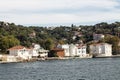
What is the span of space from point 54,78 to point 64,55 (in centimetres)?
7418

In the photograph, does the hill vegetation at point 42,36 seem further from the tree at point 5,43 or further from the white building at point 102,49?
the white building at point 102,49

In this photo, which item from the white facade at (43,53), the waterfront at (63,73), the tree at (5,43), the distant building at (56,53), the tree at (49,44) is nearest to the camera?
the waterfront at (63,73)

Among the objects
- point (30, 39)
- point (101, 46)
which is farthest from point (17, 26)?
point (101, 46)

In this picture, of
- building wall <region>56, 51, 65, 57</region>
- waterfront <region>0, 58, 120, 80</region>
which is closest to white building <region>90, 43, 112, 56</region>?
building wall <region>56, 51, 65, 57</region>

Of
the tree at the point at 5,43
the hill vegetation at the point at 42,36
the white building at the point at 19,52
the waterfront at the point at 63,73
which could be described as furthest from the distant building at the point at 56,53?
the waterfront at the point at 63,73

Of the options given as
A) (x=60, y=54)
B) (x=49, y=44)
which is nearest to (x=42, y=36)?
(x=49, y=44)

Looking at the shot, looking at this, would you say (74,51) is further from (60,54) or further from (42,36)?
(42,36)

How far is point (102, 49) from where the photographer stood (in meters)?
137

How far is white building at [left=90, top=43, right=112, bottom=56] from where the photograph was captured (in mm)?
135000

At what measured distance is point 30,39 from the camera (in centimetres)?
13988

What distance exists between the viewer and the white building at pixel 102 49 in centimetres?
13500

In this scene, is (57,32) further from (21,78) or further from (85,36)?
(21,78)

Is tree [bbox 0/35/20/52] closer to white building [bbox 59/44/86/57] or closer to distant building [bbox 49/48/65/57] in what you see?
distant building [bbox 49/48/65/57]

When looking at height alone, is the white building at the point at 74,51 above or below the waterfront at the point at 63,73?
above
